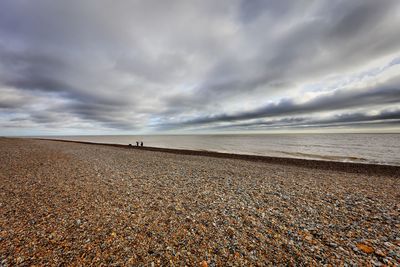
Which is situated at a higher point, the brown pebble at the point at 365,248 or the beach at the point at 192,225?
the beach at the point at 192,225

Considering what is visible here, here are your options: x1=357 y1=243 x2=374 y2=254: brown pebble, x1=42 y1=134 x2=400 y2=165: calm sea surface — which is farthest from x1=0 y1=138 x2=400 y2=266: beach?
x1=42 y1=134 x2=400 y2=165: calm sea surface

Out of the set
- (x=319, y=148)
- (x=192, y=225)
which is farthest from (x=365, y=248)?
(x=319, y=148)

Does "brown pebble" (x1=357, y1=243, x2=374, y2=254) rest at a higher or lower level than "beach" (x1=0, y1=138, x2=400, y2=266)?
lower

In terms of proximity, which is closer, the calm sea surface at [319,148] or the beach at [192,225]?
the beach at [192,225]

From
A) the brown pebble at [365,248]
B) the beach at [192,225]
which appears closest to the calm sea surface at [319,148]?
the beach at [192,225]

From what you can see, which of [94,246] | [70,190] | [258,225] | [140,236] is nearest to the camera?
[94,246]

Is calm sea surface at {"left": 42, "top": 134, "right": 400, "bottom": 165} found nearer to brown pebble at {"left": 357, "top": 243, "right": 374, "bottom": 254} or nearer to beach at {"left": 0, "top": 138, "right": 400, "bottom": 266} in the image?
beach at {"left": 0, "top": 138, "right": 400, "bottom": 266}

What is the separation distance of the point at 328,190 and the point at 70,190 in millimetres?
12940

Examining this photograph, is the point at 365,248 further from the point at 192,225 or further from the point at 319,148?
the point at 319,148

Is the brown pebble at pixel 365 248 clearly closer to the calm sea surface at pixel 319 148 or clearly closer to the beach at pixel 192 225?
the beach at pixel 192 225

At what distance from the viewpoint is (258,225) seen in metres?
4.89

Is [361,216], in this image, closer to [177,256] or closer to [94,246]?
[177,256]

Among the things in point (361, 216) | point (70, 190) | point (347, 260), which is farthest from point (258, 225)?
point (70, 190)

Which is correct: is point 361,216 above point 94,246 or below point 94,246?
below
